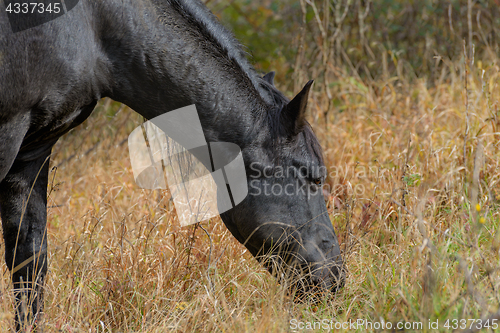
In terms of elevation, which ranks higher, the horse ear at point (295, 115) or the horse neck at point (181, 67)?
the horse neck at point (181, 67)

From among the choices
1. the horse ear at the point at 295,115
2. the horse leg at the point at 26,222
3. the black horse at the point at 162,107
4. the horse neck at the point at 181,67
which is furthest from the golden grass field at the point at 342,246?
the horse neck at the point at 181,67

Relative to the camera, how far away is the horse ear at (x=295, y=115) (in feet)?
7.56

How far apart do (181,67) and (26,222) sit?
47.3 inches

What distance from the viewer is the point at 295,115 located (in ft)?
7.76

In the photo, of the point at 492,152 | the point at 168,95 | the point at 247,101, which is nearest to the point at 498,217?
the point at 492,152

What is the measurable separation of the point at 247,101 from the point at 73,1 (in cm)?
91

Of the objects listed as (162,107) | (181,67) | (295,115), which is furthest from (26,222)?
(295,115)

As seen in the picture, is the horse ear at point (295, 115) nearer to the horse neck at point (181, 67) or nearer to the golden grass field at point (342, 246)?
the horse neck at point (181, 67)

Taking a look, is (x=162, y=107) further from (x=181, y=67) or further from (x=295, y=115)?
(x=295, y=115)

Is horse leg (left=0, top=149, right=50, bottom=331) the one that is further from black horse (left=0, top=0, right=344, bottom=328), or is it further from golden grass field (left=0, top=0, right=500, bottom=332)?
golden grass field (left=0, top=0, right=500, bottom=332)

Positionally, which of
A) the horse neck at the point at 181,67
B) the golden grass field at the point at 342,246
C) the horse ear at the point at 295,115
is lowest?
the golden grass field at the point at 342,246

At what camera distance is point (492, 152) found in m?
3.91

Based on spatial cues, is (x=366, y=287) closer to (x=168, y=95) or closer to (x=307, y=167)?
(x=307, y=167)

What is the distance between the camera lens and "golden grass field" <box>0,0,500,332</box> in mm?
2170
